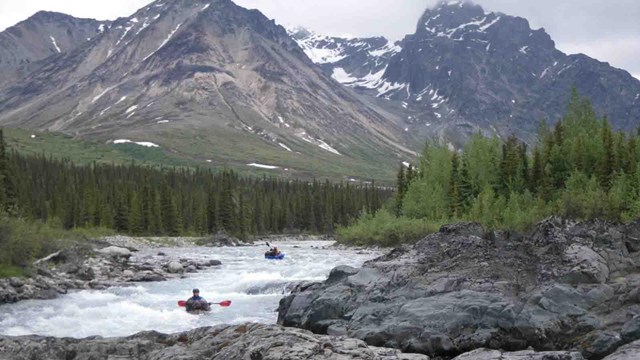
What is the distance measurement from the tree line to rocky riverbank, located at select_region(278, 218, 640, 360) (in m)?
63.8

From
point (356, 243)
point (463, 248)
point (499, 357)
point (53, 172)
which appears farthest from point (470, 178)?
point (53, 172)

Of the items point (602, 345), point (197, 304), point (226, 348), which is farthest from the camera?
point (197, 304)

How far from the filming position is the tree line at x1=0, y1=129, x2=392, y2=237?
339ft

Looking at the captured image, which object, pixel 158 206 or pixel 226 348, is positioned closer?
pixel 226 348

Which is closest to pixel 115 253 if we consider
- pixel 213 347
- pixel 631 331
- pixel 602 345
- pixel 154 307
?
pixel 154 307

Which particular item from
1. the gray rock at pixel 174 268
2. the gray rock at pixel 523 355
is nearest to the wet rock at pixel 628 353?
the gray rock at pixel 523 355

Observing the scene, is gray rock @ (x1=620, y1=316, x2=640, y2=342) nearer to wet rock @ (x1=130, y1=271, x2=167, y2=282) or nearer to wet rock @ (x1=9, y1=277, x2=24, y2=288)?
wet rock @ (x1=9, y1=277, x2=24, y2=288)

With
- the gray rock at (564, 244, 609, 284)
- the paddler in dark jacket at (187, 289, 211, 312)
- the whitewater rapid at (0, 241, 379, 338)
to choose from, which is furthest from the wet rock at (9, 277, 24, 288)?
the gray rock at (564, 244, 609, 284)

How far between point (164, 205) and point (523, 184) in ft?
217

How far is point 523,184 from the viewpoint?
72188mm

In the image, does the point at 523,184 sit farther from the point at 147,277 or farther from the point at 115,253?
the point at 115,253

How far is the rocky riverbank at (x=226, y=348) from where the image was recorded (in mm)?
15617

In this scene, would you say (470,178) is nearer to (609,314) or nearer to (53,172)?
(609,314)

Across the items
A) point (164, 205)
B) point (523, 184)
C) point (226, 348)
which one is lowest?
point (164, 205)
